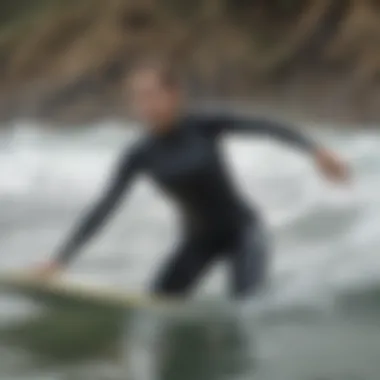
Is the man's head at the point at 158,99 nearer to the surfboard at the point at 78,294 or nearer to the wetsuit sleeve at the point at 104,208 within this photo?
the wetsuit sleeve at the point at 104,208

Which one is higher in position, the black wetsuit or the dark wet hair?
the dark wet hair

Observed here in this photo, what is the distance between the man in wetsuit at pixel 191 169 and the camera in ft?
6.55

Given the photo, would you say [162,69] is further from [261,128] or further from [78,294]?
[78,294]

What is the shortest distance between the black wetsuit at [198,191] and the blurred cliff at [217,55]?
2.0 inches

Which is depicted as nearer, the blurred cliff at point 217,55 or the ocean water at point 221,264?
the ocean water at point 221,264

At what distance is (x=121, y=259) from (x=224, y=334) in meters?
0.20

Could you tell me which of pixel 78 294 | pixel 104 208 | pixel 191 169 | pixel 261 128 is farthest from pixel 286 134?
pixel 78 294

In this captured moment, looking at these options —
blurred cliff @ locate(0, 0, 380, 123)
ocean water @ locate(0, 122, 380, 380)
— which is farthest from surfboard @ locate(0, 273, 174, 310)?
blurred cliff @ locate(0, 0, 380, 123)

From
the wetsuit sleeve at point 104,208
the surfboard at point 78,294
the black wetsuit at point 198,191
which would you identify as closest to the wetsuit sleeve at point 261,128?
the black wetsuit at point 198,191

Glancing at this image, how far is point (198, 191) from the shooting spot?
2.02m

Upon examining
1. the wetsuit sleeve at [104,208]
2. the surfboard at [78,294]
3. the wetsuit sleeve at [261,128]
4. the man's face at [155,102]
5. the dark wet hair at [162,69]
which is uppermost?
the dark wet hair at [162,69]

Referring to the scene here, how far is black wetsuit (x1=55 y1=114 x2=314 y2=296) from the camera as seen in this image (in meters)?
1.99

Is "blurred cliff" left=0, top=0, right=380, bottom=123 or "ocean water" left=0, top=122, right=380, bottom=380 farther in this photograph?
"blurred cliff" left=0, top=0, right=380, bottom=123

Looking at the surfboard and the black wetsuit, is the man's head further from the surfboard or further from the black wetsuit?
the surfboard
